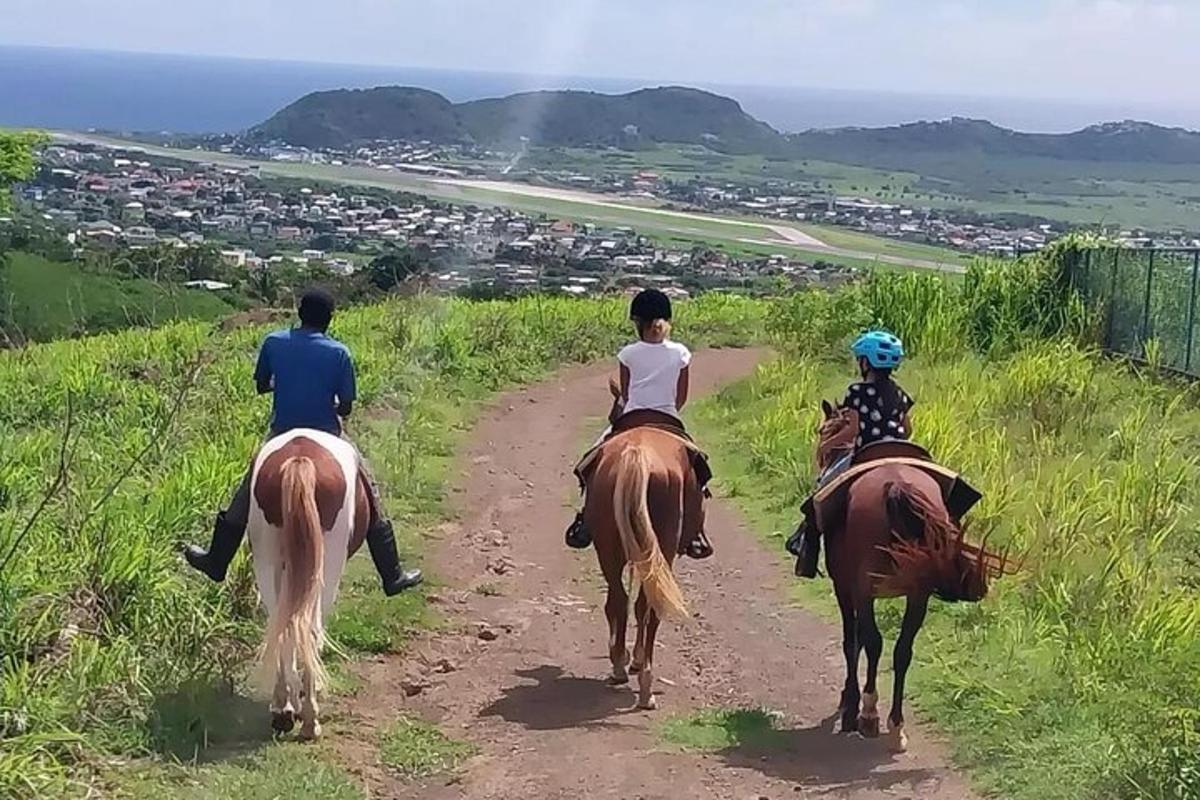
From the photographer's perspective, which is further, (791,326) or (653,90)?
(653,90)

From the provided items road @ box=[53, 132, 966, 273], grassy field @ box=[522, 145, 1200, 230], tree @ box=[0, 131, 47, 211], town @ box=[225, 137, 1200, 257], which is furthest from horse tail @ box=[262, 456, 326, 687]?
tree @ box=[0, 131, 47, 211]

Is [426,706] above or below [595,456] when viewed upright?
below

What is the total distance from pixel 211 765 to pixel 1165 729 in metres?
4.14

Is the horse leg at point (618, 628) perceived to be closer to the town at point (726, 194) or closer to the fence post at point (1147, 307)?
the fence post at point (1147, 307)

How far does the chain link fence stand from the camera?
1647cm

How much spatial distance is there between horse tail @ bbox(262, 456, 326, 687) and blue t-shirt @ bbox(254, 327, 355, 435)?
29.0 inches

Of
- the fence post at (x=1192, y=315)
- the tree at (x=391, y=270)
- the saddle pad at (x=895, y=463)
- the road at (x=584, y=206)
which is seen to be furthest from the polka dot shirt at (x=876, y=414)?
the road at (x=584, y=206)

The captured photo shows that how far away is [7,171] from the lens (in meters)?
37.0

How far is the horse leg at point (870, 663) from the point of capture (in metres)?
6.91

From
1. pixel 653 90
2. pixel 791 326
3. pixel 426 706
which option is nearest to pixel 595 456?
pixel 426 706

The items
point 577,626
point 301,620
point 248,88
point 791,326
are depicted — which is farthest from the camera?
point 248,88

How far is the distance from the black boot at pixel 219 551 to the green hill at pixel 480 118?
32421 millimetres

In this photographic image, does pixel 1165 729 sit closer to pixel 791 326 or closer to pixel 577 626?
pixel 577 626

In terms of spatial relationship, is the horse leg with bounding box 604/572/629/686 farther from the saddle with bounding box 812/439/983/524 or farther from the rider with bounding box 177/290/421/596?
the rider with bounding box 177/290/421/596
